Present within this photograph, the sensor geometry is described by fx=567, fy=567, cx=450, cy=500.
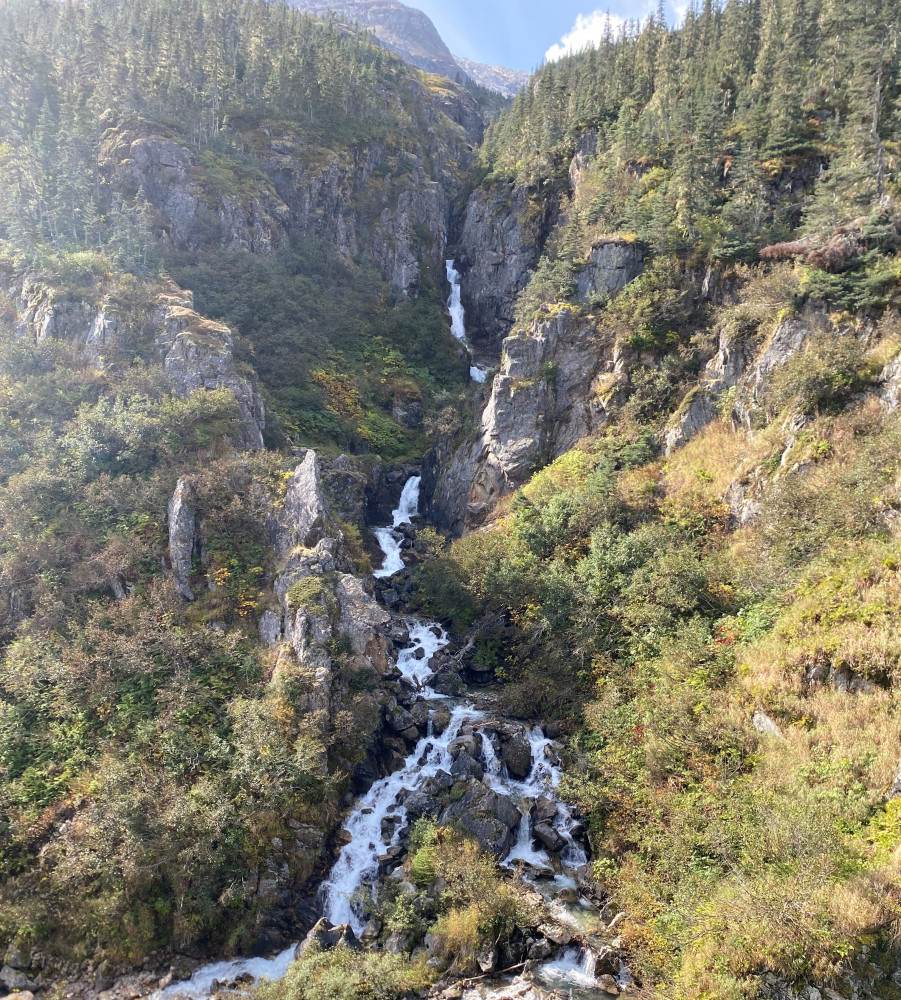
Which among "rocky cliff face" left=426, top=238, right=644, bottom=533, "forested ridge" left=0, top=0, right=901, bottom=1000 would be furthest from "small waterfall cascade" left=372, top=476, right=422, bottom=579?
"rocky cliff face" left=426, top=238, right=644, bottom=533

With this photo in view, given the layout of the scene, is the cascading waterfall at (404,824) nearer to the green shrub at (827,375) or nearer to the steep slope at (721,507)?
the steep slope at (721,507)

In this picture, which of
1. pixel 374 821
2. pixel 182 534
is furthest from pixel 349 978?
pixel 182 534

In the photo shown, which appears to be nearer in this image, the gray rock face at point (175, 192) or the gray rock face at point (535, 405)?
the gray rock face at point (535, 405)

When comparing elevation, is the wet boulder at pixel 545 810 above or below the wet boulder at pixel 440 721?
below

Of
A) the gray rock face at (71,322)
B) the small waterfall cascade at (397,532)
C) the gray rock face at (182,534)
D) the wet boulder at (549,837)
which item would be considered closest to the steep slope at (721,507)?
the wet boulder at (549,837)

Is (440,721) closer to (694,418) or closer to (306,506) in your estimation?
(306,506)

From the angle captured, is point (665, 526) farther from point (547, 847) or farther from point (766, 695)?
point (547, 847)
